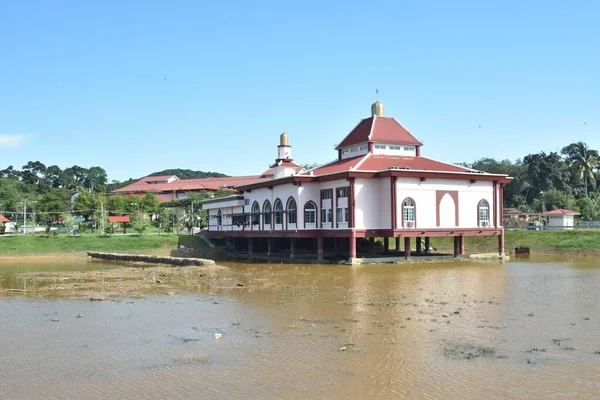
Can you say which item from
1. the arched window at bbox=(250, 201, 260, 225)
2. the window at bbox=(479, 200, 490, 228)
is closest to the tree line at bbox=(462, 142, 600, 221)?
the window at bbox=(479, 200, 490, 228)

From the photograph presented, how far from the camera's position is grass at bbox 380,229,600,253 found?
1788 inches

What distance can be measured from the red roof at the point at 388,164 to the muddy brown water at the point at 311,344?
672 inches

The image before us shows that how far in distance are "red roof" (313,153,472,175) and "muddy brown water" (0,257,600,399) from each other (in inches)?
672

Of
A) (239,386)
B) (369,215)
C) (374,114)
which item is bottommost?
(239,386)

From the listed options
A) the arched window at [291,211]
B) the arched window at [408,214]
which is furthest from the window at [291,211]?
the arched window at [408,214]

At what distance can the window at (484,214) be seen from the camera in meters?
42.6

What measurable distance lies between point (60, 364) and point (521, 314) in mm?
12161

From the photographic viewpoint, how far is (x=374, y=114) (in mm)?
46969

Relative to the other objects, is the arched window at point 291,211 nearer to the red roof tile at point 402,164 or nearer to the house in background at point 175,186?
the red roof tile at point 402,164

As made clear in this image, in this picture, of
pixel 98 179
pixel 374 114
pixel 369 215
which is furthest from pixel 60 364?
pixel 98 179

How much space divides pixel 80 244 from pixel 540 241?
132 ft

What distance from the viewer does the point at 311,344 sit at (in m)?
13.7

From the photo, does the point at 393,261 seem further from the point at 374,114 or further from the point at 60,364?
the point at 60,364

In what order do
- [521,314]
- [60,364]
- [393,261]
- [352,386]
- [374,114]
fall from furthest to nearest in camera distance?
1. [374,114]
2. [393,261]
3. [521,314]
4. [60,364]
5. [352,386]
